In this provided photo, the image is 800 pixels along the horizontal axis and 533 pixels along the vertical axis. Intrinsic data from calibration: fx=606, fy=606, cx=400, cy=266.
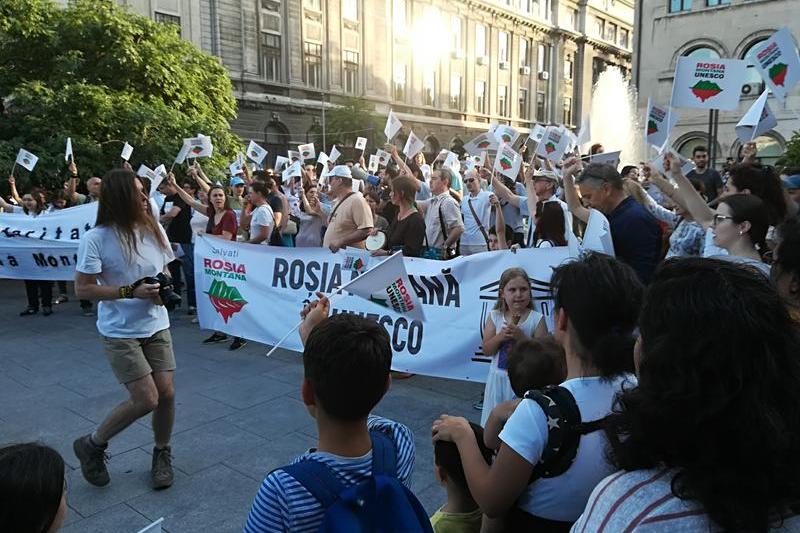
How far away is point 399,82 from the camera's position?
147 ft

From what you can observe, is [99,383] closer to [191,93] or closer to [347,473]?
[347,473]

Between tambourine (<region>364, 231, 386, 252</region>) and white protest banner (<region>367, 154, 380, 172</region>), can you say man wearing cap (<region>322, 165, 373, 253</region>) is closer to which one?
tambourine (<region>364, 231, 386, 252</region>)

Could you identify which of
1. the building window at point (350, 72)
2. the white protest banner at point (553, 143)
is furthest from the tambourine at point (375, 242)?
the building window at point (350, 72)

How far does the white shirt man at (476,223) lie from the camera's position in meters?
8.47

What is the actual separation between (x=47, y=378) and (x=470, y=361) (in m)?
4.17

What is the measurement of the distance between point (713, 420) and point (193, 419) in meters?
4.62

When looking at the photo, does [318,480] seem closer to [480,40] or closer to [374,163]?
[374,163]

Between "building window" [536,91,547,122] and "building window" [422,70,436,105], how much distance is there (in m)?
15.7

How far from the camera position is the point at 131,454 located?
4.27 metres

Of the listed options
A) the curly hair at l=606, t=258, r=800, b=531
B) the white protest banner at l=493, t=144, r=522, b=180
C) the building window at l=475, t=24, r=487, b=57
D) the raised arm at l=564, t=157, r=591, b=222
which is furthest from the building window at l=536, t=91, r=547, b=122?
the curly hair at l=606, t=258, r=800, b=531

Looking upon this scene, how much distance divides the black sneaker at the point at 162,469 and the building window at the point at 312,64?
36490mm

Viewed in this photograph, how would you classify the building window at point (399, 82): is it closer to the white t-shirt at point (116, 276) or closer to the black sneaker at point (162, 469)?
the white t-shirt at point (116, 276)

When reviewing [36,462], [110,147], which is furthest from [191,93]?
[36,462]

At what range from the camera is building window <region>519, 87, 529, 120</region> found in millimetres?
57188
